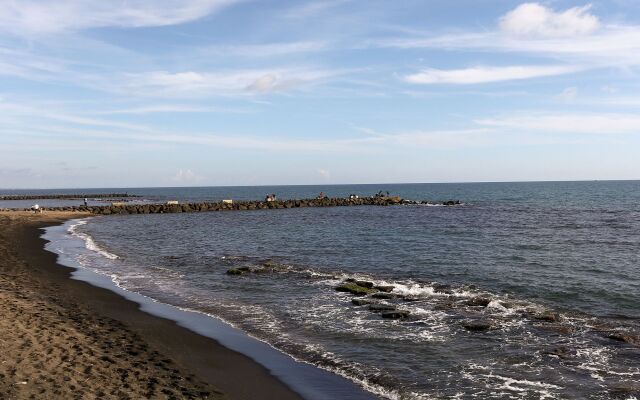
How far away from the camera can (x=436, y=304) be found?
1970 cm

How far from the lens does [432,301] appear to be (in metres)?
20.2

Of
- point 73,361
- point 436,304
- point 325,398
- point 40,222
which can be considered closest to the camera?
point 325,398

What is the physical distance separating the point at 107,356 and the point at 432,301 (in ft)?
42.2

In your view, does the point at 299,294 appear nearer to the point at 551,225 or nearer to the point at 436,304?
the point at 436,304

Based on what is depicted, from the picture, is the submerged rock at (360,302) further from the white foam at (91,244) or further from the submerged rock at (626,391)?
the white foam at (91,244)

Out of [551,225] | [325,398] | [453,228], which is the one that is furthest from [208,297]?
[551,225]

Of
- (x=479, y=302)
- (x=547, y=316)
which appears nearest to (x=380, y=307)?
(x=479, y=302)

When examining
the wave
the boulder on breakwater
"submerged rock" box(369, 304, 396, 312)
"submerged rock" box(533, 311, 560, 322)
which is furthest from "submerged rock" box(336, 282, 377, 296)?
the boulder on breakwater

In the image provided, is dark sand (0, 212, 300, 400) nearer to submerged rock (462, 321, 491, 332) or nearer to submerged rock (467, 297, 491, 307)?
submerged rock (462, 321, 491, 332)

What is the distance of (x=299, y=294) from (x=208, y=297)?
A: 13.2ft

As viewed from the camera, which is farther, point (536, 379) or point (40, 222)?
point (40, 222)

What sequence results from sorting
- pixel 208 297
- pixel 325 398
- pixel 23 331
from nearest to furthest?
1. pixel 325 398
2. pixel 23 331
3. pixel 208 297

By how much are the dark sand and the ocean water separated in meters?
2.13

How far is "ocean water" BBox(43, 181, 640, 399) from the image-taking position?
12.4 metres
